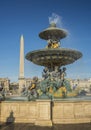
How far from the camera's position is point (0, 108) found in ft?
40.7

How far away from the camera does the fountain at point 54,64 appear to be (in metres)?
18.0

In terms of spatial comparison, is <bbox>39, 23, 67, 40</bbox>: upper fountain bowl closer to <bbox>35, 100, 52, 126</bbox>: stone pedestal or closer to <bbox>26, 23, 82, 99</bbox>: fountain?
<bbox>26, 23, 82, 99</bbox>: fountain

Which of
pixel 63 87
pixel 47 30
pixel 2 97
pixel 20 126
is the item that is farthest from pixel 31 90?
pixel 47 30

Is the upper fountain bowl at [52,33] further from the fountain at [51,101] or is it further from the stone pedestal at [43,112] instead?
the stone pedestal at [43,112]

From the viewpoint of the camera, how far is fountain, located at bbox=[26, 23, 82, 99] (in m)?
18.0

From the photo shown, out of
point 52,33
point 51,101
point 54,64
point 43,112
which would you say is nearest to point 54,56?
point 54,64

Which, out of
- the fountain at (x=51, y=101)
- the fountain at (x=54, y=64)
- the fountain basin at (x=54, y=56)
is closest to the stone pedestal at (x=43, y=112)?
the fountain at (x=51, y=101)

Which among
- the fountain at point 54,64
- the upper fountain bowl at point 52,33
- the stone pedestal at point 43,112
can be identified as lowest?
the stone pedestal at point 43,112

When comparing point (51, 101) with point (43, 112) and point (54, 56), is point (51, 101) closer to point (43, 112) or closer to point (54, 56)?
point (43, 112)

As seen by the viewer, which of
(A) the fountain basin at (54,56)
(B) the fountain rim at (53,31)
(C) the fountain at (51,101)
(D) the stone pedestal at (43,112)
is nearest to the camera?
(D) the stone pedestal at (43,112)

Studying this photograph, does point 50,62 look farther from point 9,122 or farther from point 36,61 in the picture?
point 9,122

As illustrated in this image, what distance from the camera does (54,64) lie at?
2020 centimetres

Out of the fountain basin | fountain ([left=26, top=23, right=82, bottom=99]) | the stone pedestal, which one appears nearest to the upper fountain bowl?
fountain ([left=26, top=23, right=82, bottom=99])

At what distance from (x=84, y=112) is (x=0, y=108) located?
441 centimetres
